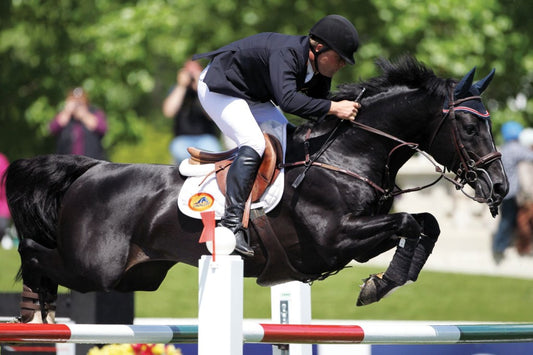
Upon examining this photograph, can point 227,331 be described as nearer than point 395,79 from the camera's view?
Yes

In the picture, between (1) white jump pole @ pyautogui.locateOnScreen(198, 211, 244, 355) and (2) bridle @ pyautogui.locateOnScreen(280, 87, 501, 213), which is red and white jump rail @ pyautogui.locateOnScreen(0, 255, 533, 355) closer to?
(1) white jump pole @ pyautogui.locateOnScreen(198, 211, 244, 355)

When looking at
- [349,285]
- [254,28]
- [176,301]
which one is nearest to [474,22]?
[254,28]

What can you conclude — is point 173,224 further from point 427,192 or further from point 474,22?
point 474,22

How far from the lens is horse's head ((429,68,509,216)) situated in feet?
17.2

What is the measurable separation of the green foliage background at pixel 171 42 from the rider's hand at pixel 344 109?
30.9 ft

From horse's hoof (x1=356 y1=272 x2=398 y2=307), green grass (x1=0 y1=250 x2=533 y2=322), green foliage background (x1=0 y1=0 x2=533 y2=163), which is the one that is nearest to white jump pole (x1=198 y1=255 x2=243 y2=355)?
horse's hoof (x1=356 y1=272 x2=398 y2=307)

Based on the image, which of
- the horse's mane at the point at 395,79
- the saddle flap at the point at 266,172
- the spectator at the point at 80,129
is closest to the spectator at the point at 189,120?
the spectator at the point at 80,129

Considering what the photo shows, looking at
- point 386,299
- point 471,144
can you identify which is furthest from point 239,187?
point 386,299

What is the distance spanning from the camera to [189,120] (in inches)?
373

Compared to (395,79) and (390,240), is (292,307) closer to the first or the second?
(390,240)

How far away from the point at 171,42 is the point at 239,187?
12515 millimetres

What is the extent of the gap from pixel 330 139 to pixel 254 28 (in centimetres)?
1201

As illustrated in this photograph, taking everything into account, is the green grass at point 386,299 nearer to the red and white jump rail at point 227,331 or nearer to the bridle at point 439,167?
the bridle at point 439,167

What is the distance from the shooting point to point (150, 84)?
17.5 m
